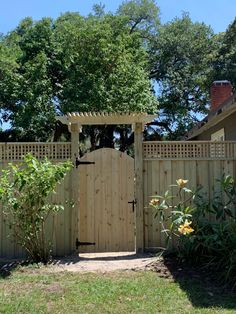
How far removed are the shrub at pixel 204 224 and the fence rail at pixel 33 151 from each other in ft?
6.40

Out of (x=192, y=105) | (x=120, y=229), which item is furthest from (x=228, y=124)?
(x=192, y=105)

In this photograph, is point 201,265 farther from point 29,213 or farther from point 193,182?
point 29,213

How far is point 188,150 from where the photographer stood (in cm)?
765

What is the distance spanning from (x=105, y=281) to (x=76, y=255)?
185cm

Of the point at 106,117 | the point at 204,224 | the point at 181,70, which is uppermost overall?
the point at 181,70

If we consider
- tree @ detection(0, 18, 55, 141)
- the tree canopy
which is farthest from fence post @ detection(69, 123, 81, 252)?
tree @ detection(0, 18, 55, 141)

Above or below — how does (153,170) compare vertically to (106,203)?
above

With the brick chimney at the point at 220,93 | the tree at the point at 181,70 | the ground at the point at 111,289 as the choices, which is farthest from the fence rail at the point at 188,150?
the tree at the point at 181,70

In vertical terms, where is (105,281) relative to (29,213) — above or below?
below

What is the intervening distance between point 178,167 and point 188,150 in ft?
1.17

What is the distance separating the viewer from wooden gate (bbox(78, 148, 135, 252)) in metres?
7.64

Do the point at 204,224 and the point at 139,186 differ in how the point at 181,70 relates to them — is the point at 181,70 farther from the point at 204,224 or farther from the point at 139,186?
the point at 204,224

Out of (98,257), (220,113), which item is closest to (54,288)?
(98,257)

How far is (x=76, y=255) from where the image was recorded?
7.44 meters
